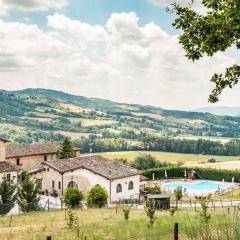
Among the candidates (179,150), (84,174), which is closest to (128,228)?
(84,174)

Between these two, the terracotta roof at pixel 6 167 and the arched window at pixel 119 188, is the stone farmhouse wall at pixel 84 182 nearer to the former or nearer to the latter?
the arched window at pixel 119 188

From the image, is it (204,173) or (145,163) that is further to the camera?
(145,163)

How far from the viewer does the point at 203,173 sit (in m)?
83.4

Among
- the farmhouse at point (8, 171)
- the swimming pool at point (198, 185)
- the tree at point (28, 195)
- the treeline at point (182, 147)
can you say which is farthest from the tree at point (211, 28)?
the treeline at point (182, 147)

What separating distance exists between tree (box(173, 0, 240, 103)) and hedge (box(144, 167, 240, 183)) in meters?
69.3

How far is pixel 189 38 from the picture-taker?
12.9 metres

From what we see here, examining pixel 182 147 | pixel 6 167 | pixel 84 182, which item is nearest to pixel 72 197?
pixel 84 182

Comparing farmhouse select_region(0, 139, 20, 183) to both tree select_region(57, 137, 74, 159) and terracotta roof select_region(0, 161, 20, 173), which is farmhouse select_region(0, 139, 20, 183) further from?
tree select_region(57, 137, 74, 159)

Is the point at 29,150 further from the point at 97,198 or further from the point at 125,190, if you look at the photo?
the point at 97,198

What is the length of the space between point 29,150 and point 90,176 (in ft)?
76.0

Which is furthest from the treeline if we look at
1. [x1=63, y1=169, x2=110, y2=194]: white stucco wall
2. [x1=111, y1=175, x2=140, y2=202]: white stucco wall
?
[x1=63, y1=169, x2=110, y2=194]: white stucco wall

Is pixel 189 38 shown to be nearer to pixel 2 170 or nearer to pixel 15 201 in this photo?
pixel 15 201

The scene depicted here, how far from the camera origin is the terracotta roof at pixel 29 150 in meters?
75.7

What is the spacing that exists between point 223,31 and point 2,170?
49812mm
